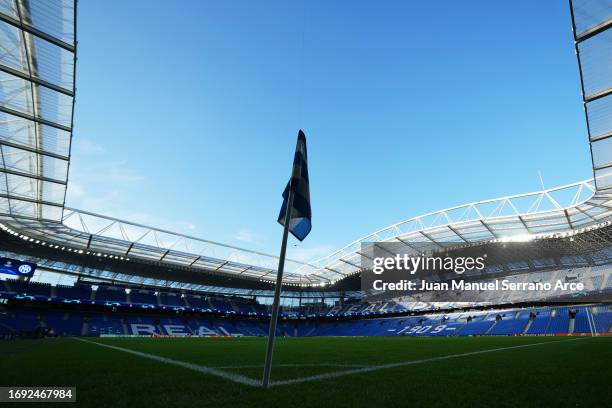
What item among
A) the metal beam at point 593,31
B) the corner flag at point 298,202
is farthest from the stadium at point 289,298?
the corner flag at point 298,202

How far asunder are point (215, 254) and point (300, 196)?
144 feet

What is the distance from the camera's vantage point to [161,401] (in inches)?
141

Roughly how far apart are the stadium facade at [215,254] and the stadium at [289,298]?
0.14m

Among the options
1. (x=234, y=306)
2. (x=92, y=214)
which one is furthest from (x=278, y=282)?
(x=234, y=306)

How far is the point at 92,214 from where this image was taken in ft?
112

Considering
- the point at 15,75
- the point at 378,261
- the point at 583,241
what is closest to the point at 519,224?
the point at 583,241

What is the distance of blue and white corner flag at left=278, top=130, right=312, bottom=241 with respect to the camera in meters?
4.75

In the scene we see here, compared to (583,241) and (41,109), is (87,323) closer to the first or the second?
(41,109)

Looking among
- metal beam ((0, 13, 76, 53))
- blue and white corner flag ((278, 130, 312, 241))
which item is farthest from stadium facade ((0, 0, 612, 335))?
blue and white corner flag ((278, 130, 312, 241))

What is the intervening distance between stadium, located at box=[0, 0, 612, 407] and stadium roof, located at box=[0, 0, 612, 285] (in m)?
0.10

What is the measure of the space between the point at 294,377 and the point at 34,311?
177 ft

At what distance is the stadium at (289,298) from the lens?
4910 mm

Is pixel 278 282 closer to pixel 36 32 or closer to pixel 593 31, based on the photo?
pixel 36 32

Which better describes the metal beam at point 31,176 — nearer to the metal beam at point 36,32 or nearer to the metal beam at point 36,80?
the metal beam at point 36,80
